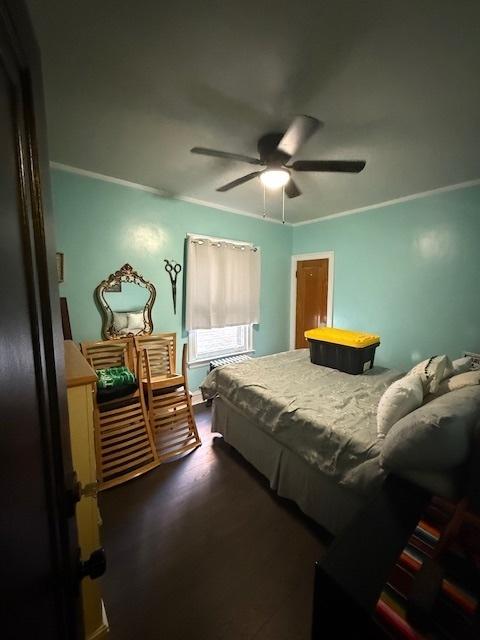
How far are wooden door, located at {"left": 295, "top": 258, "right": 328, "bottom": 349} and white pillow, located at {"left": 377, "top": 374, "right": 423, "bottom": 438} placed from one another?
246 centimetres

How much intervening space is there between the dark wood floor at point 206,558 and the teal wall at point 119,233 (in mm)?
1602

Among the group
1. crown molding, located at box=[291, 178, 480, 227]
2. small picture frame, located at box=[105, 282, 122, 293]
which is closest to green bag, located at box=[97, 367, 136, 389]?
small picture frame, located at box=[105, 282, 122, 293]

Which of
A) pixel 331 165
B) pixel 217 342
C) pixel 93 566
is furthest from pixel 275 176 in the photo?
pixel 217 342

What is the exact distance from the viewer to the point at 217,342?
12.1 ft

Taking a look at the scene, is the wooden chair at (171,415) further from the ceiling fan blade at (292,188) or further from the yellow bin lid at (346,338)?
the ceiling fan blade at (292,188)

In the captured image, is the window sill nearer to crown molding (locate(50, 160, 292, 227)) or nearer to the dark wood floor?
the dark wood floor

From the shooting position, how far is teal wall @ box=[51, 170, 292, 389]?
2467 millimetres

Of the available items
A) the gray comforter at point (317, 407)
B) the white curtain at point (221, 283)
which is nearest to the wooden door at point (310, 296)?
the white curtain at point (221, 283)

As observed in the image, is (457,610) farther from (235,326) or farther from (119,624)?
→ (235,326)

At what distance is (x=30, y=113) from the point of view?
0.55 m

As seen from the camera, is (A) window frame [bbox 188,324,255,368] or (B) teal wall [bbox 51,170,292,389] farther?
(A) window frame [bbox 188,324,255,368]

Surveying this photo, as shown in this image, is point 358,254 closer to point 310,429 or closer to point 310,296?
point 310,296

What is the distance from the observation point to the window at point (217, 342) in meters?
3.40

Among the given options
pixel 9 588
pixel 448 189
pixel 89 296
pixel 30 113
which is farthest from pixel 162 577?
pixel 448 189
